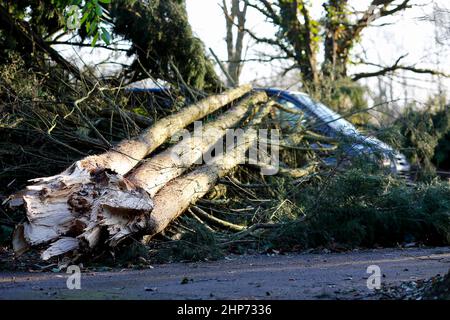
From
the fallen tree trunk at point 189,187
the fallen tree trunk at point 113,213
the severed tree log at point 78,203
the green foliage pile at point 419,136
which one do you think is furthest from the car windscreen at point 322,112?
the severed tree log at point 78,203

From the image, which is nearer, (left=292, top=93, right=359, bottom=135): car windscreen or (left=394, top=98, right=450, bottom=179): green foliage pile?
(left=394, top=98, right=450, bottom=179): green foliage pile

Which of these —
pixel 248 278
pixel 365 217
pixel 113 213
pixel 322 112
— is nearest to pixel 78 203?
pixel 113 213

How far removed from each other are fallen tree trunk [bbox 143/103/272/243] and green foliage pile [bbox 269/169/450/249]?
105 centimetres

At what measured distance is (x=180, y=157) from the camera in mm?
7840

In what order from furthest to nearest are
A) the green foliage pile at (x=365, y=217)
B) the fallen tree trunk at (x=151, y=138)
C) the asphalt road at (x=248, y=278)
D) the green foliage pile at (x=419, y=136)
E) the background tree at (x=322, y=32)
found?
1. the background tree at (x=322, y=32)
2. the green foliage pile at (x=419, y=136)
3. the green foliage pile at (x=365, y=217)
4. the fallen tree trunk at (x=151, y=138)
5. the asphalt road at (x=248, y=278)

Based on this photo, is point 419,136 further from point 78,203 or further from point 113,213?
point 78,203

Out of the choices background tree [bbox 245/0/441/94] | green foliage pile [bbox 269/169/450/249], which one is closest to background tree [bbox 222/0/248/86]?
background tree [bbox 245/0/441/94]

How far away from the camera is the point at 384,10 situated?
1591cm

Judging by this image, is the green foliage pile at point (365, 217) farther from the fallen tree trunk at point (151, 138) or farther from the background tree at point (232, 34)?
the background tree at point (232, 34)

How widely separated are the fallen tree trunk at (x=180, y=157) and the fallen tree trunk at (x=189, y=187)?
0.12 metres

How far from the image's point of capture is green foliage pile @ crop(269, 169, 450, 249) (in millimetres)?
7262

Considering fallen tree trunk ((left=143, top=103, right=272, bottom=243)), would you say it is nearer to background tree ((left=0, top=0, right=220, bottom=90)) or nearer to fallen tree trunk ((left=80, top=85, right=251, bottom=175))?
fallen tree trunk ((left=80, top=85, right=251, bottom=175))

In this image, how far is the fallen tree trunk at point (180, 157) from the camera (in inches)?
278

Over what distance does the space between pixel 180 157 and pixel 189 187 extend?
0.48 metres
